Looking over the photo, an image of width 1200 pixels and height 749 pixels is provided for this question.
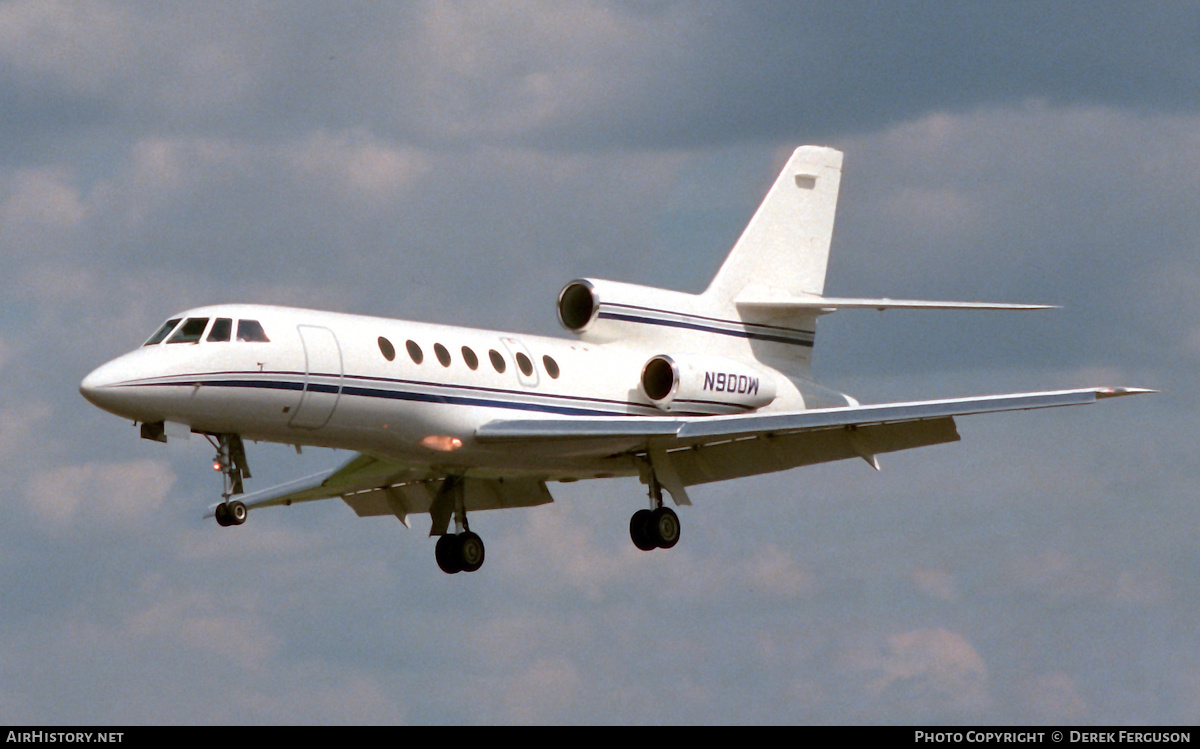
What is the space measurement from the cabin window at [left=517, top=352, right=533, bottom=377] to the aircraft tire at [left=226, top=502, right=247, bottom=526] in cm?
567

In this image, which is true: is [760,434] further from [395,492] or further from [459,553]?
[395,492]

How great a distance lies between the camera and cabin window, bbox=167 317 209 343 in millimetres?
27469

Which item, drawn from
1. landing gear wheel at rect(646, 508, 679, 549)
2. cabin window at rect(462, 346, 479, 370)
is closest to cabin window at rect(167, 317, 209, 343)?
cabin window at rect(462, 346, 479, 370)

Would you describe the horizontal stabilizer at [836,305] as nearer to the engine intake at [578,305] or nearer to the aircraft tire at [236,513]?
the engine intake at [578,305]

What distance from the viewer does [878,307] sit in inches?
1304

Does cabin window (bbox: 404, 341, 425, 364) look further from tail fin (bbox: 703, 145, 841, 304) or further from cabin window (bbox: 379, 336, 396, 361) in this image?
tail fin (bbox: 703, 145, 841, 304)

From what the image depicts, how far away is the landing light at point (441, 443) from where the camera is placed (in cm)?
2945

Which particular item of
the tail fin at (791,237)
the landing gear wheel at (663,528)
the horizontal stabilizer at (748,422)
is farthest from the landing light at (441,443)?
the tail fin at (791,237)

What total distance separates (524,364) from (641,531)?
3.55 metres

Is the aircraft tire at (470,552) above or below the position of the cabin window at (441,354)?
below

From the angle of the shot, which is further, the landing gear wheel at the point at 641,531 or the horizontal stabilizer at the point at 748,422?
the landing gear wheel at the point at 641,531

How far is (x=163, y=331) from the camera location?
90.9 ft

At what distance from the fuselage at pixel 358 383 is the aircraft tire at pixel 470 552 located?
2.36 meters

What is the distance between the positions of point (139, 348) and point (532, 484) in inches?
368
